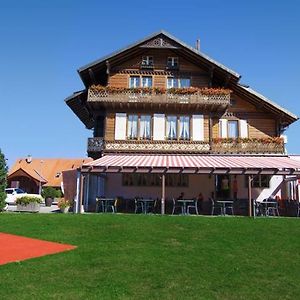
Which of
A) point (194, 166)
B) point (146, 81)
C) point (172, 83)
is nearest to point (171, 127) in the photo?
point (172, 83)

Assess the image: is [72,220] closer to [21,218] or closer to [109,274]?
[21,218]

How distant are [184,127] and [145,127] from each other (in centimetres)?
245

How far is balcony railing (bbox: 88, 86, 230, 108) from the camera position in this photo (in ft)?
83.7

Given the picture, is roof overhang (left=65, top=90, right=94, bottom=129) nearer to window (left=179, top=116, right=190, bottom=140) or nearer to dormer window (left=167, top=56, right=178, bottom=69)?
dormer window (left=167, top=56, right=178, bottom=69)

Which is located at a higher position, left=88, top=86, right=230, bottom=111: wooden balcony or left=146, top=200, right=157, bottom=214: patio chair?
left=88, top=86, right=230, bottom=111: wooden balcony

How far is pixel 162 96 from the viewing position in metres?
25.5

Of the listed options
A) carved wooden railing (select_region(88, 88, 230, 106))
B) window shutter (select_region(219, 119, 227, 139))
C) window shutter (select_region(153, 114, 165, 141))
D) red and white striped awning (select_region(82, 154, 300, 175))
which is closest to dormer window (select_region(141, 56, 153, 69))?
carved wooden railing (select_region(88, 88, 230, 106))

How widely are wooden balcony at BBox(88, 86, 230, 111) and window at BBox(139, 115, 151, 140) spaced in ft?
3.52

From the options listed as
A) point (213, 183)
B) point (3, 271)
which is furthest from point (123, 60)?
point (3, 271)

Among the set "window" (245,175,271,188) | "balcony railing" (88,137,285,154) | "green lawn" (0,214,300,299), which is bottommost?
"green lawn" (0,214,300,299)

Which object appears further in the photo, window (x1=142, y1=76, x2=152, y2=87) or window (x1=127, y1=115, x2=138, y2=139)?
window (x1=142, y1=76, x2=152, y2=87)

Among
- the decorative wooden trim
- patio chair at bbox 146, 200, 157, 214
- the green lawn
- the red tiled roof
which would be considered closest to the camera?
the green lawn

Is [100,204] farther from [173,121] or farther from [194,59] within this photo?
[194,59]

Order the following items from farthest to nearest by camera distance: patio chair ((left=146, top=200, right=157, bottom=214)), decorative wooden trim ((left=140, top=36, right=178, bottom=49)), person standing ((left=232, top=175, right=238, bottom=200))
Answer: decorative wooden trim ((left=140, top=36, right=178, bottom=49)) → person standing ((left=232, top=175, right=238, bottom=200)) → patio chair ((left=146, top=200, right=157, bottom=214))
